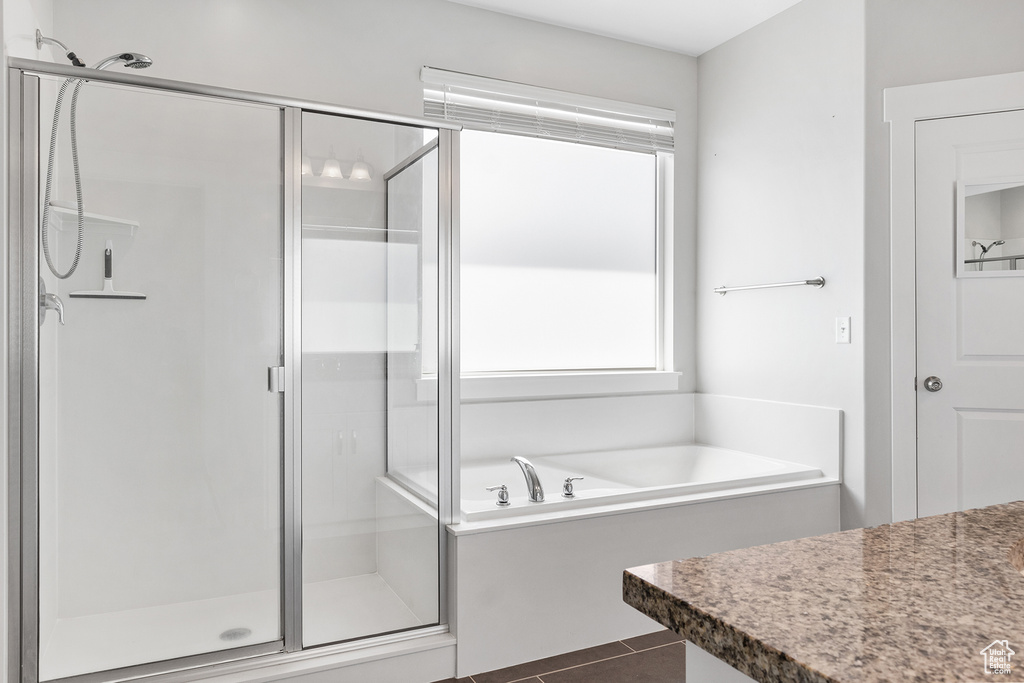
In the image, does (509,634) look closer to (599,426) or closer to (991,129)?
(599,426)

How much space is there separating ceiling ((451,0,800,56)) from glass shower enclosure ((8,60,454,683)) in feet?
4.11

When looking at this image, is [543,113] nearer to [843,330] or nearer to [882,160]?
[882,160]

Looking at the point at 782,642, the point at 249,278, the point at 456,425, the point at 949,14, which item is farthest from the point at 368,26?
the point at 782,642

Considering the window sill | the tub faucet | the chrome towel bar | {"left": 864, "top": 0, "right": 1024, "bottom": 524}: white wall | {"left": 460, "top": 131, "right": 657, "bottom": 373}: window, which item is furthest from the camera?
{"left": 460, "top": 131, "right": 657, "bottom": 373}: window

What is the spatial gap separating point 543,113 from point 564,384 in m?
1.31

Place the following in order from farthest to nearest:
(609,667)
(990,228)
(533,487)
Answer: (990,228) → (533,487) → (609,667)

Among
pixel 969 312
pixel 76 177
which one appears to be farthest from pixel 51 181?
pixel 969 312

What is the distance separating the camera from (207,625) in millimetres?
1889

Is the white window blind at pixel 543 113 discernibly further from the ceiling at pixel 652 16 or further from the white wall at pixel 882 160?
the white wall at pixel 882 160

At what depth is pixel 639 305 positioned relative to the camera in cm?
358

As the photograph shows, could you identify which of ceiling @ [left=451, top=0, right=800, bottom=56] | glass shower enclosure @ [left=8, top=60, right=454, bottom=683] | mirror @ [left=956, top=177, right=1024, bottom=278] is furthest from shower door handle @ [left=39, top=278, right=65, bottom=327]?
mirror @ [left=956, top=177, right=1024, bottom=278]

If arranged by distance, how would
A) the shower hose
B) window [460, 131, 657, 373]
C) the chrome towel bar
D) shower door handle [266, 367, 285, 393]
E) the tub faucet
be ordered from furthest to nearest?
window [460, 131, 657, 373]
the chrome towel bar
the tub faucet
shower door handle [266, 367, 285, 393]
the shower hose

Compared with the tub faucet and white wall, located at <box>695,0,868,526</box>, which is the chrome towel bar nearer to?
white wall, located at <box>695,0,868,526</box>

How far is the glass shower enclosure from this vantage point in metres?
1.72
